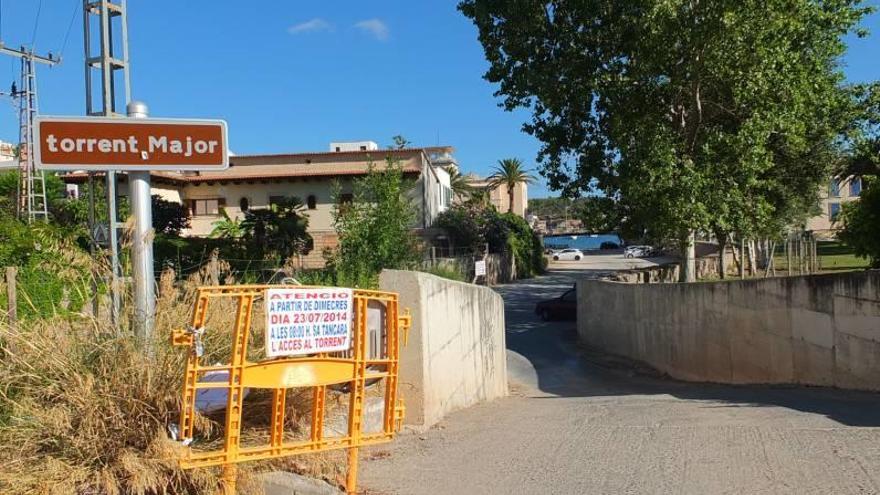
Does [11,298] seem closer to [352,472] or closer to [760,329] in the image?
[352,472]

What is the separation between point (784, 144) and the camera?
19.9 meters

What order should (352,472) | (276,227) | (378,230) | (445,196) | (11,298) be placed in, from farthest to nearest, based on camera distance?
(445,196) → (276,227) → (378,230) → (11,298) → (352,472)

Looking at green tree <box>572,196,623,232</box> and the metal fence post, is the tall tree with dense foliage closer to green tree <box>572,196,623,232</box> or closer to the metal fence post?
green tree <box>572,196,623,232</box>

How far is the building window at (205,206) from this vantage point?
155 ft

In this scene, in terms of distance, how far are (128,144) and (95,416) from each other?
185 centimetres

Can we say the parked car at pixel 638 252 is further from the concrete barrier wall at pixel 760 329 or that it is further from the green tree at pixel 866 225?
the green tree at pixel 866 225

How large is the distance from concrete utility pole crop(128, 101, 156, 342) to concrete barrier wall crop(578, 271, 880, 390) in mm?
8881

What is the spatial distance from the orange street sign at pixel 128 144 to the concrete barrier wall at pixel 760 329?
28.2 ft

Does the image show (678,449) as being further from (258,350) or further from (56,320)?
(56,320)

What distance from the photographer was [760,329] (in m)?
12.5

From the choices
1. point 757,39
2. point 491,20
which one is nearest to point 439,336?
point 757,39

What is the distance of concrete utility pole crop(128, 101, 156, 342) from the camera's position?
5.15 m

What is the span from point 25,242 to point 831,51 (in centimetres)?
1859

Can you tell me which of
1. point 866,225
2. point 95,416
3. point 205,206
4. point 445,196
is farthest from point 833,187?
point 95,416
